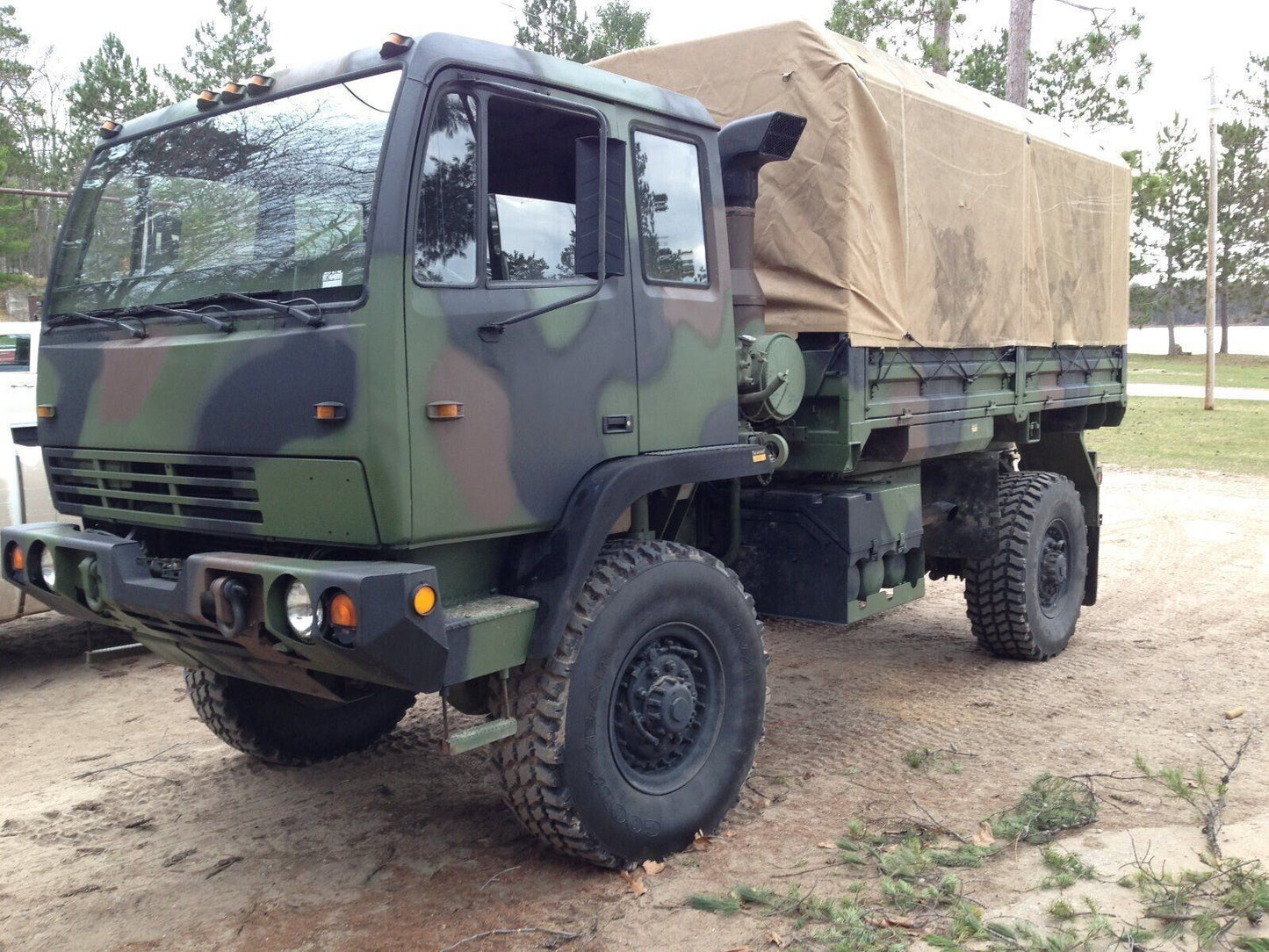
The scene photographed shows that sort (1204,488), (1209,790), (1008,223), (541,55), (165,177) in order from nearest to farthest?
(541,55) → (165,177) → (1209,790) → (1008,223) → (1204,488)

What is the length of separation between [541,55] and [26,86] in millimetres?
36488

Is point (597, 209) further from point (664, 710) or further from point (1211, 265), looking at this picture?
point (1211, 265)

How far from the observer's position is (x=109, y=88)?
29.6 metres

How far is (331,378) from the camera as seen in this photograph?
3332mm

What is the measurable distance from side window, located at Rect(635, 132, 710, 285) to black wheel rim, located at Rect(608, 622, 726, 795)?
1.27m

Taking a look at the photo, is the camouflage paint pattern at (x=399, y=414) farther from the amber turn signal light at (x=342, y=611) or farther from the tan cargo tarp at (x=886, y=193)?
the tan cargo tarp at (x=886, y=193)

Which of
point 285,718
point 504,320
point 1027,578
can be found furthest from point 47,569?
point 1027,578

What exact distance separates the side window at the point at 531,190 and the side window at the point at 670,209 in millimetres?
315

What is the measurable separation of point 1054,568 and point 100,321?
5.23m

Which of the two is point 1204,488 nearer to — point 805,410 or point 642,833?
point 805,410

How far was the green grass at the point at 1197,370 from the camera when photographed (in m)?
34.7

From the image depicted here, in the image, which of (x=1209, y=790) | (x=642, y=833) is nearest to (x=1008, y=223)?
(x=1209, y=790)

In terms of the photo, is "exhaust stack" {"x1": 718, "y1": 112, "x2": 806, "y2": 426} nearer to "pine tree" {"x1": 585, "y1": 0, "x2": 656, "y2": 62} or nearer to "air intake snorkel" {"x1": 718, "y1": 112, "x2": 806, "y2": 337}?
"air intake snorkel" {"x1": 718, "y1": 112, "x2": 806, "y2": 337}

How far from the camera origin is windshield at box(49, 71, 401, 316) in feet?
11.4
